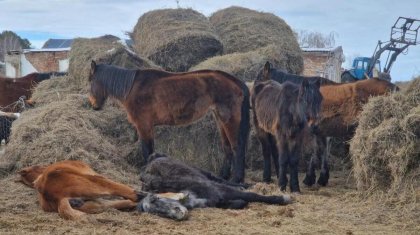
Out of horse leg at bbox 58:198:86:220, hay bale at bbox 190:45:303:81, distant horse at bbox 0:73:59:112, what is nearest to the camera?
horse leg at bbox 58:198:86:220

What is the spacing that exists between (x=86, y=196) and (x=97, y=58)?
5919mm

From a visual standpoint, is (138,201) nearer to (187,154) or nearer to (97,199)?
(97,199)

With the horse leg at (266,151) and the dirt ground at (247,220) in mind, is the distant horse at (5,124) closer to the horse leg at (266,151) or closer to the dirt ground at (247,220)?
the dirt ground at (247,220)

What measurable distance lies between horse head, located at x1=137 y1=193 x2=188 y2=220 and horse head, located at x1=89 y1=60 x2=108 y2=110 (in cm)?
369

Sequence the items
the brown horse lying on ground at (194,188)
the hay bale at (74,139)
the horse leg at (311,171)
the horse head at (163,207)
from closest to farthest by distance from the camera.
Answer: the horse head at (163,207) → the brown horse lying on ground at (194,188) → the hay bale at (74,139) → the horse leg at (311,171)

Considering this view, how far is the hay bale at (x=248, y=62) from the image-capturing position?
10852 mm

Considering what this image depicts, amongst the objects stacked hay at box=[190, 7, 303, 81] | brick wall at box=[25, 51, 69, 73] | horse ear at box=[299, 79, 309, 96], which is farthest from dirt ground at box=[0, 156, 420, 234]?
brick wall at box=[25, 51, 69, 73]

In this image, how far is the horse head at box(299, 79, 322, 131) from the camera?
23.4 feet

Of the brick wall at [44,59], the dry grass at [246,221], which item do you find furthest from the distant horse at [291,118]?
the brick wall at [44,59]

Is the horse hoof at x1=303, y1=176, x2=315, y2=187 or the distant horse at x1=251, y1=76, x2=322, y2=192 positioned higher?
the distant horse at x1=251, y1=76, x2=322, y2=192

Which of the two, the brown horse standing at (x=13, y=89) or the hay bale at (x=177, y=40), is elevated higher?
the hay bale at (x=177, y=40)

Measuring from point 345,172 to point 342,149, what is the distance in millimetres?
740

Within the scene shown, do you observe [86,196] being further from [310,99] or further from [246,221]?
[310,99]

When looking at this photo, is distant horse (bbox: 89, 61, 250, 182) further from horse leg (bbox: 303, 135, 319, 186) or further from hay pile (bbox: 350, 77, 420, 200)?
hay pile (bbox: 350, 77, 420, 200)
